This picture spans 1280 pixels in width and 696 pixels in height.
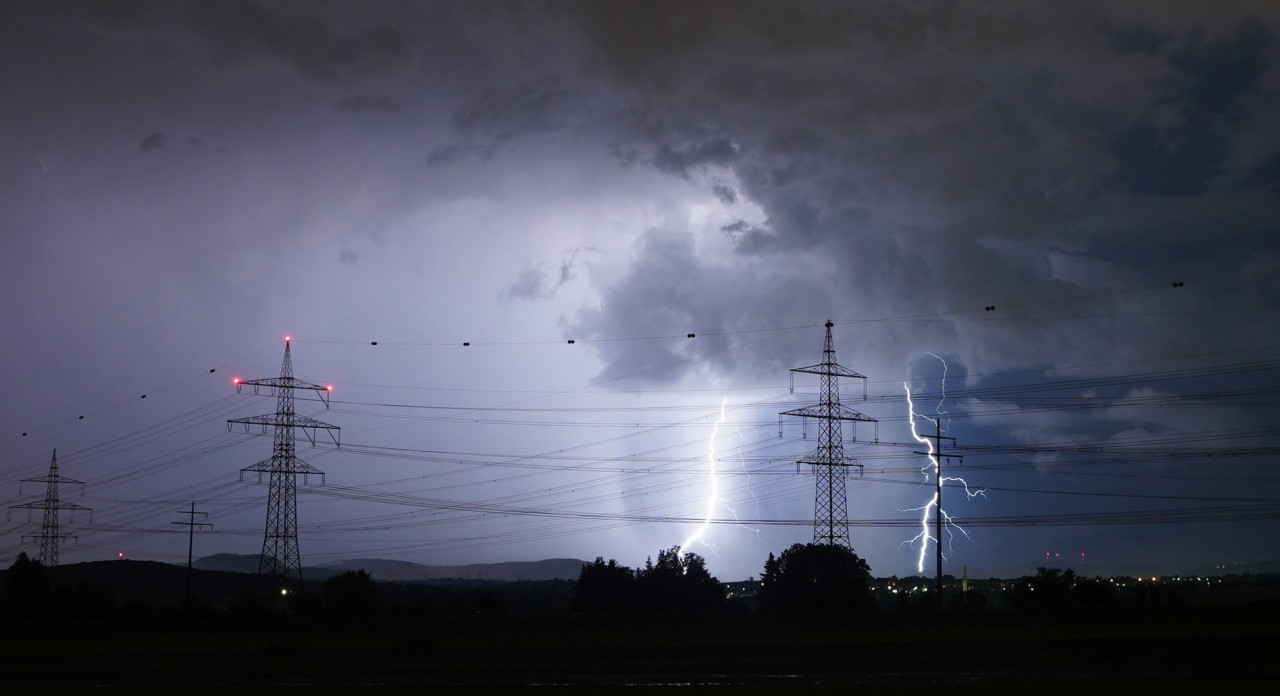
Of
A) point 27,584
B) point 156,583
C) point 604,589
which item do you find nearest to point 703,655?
point 604,589

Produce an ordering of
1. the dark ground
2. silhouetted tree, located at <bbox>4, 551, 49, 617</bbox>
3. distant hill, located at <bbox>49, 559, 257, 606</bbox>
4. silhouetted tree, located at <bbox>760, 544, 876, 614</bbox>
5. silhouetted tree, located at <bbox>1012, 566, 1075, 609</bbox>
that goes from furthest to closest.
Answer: distant hill, located at <bbox>49, 559, 257, 606</bbox>
silhouetted tree, located at <bbox>4, 551, 49, 617</bbox>
silhouetted tree, located at <bbox>1012, 566, 1075, 609</bbox>
silhouetted tree, located at <bbox>760, 544, 876, 614</bbox>
the dark ground

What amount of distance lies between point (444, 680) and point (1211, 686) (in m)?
24.6

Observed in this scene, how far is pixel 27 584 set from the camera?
3666 inches

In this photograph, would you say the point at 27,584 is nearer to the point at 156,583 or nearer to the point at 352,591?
the point at 352,591

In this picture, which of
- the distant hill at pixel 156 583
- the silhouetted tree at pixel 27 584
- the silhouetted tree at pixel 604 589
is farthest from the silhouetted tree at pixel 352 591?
the distant hill at pixel 156 583

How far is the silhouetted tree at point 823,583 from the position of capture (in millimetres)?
69438

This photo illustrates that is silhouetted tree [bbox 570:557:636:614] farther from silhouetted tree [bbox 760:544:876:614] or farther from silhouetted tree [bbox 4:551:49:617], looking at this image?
silhouetted tree [bbox 4:551:49:617]

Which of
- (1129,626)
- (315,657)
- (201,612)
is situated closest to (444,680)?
(315,657)

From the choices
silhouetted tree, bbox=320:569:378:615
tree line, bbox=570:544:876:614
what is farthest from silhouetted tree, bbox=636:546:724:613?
silhouetted tree, bbox=320:569:378:615

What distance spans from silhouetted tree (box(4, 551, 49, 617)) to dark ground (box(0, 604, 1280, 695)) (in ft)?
111

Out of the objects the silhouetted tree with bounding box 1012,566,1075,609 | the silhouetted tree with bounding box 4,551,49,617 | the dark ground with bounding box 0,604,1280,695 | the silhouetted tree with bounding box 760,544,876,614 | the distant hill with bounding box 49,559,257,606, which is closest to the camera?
the dark ground with bounding box 0,604,1280,695

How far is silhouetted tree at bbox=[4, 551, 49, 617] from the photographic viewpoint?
91812 millimetres

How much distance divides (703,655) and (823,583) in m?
30.4

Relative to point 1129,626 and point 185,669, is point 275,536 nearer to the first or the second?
point 185,669
